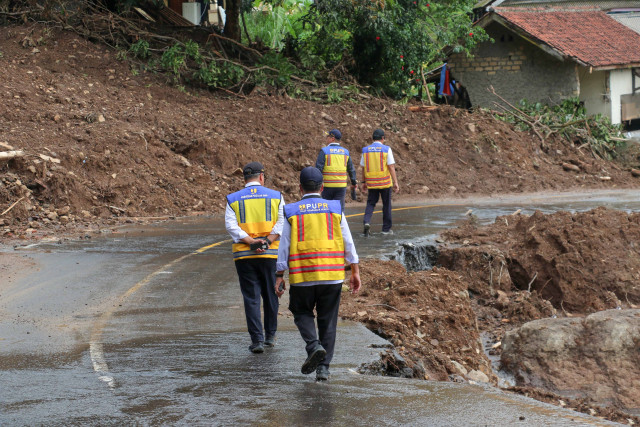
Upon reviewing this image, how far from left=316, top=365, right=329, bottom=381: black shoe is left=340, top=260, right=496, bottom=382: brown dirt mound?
1.43 metres

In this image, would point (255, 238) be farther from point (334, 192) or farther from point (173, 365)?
point (334, 192)

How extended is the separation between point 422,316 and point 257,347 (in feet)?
9.29

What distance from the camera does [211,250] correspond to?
1356 centimetres

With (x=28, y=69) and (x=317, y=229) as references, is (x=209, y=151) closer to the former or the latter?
(x=28, y=69)

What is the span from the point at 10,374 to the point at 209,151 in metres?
15.5

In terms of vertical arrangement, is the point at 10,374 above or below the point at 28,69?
below

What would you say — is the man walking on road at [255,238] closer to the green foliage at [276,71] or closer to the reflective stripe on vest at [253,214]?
the reflective stripe on vest at [253,214]

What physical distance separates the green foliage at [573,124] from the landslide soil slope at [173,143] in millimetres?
721

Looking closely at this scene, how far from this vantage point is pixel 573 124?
29.9 metres

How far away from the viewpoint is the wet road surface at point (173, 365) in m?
5.68

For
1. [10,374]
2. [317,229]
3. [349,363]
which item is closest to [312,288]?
[317,229]

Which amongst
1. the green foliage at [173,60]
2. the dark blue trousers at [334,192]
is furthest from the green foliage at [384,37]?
the dark blue trousers at [334,192]

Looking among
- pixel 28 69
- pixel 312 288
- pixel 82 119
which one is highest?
pixel 28 69

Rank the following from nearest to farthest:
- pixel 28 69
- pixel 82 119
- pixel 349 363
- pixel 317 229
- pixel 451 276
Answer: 1. pixel 317 229
2. pixel 349 363
3. pixel 451 276
4. pixel 82 119
5. pixel 28 69
